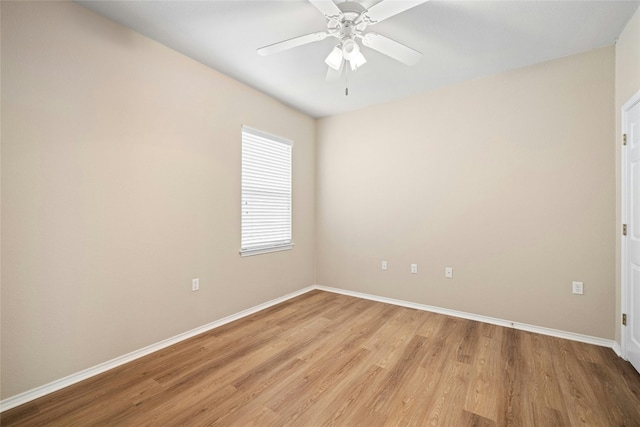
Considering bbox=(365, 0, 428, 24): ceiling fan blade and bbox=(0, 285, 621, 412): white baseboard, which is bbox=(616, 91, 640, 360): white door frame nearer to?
bbox=(0, 285, 621, 412): white baseboard

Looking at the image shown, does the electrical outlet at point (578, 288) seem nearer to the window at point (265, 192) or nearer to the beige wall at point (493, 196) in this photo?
the beige wall at point (493, 196)

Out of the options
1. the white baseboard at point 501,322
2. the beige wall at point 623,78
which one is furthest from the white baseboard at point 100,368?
the beige wall at point 623,78

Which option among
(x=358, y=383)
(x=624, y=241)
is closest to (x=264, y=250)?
(x=358, y=383)

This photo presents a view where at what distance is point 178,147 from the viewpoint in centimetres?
259

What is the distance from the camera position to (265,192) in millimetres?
3535

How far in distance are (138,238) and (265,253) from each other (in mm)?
1498

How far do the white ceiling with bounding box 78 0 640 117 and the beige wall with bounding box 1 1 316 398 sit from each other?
283 millimetres

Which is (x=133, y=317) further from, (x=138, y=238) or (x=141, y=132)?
(x=141, y=132)

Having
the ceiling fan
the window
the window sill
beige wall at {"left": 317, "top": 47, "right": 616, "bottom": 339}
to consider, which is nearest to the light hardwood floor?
beige wall at {"left": 317, "top": 47, "right": 616, "bottom": 339}

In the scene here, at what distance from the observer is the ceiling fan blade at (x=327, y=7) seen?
5.24ft

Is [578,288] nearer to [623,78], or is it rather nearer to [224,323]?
[623,78]

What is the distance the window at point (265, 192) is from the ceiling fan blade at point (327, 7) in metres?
1.79

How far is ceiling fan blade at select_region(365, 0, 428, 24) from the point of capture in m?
1.52

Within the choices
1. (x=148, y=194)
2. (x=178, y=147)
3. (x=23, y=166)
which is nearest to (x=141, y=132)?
(x=178, y=147)
